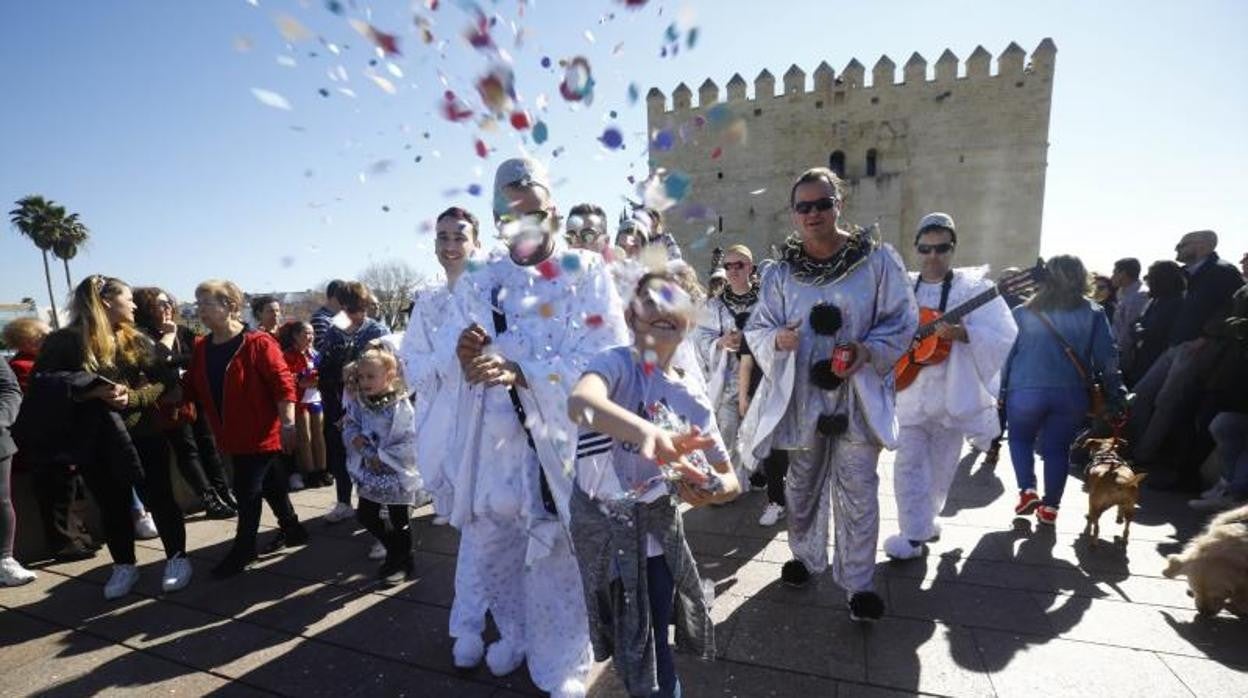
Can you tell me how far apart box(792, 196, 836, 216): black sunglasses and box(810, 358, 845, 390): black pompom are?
76 centimetres

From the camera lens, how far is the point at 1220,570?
2.80m

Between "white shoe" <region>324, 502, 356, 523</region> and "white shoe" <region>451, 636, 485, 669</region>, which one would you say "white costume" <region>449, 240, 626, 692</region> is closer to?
"white shoe" <region>451, 636, 485, 669</region>

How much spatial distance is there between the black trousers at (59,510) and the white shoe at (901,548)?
5.92 m

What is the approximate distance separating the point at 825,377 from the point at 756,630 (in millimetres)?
1322

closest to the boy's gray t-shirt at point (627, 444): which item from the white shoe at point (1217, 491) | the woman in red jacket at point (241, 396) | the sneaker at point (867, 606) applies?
the sneaker at point (867, 606)

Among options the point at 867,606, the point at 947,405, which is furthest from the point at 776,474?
the point at 867,606

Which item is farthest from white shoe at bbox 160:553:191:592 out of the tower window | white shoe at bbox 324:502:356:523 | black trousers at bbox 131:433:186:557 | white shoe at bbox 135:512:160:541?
the tower window

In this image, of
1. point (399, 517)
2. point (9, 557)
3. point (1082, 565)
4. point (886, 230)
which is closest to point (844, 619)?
point (1082, 565)

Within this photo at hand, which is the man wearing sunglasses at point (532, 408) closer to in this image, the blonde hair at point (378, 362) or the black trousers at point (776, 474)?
the blonde hair at point (378, 362)

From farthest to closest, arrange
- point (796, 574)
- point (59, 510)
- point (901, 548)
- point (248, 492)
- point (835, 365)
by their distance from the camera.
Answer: point (59, 510) → point (248, 492) → point (901, 548) → point (796, 574) → point (835, 365)

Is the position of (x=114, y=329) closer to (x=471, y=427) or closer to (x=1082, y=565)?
(x=471, y=427)

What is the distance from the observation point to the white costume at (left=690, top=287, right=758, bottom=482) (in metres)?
4.81

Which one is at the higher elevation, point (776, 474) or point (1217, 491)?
point (776, 474)

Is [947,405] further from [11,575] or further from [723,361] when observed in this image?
[11,575]
